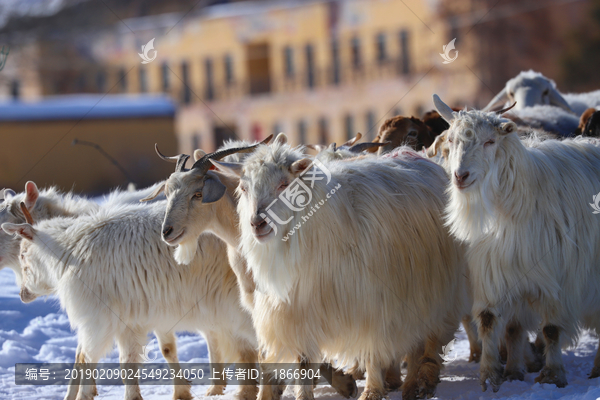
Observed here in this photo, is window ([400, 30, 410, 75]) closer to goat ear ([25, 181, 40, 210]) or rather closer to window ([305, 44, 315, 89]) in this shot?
window ([305, 44, 315, 89])

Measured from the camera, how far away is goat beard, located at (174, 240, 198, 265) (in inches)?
239

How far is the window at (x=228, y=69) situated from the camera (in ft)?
139

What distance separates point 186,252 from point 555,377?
3.01m

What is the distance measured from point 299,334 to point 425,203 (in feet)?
5.12

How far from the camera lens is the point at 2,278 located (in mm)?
9547

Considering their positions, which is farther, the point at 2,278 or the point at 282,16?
the point at 282,16

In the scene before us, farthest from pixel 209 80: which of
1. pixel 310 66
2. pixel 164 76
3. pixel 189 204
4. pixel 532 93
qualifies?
pixel 189 204

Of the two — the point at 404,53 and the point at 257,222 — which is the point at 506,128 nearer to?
the point at 257,222

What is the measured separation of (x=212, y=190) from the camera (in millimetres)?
5867

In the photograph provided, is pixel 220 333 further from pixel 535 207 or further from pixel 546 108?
pixel 546 108

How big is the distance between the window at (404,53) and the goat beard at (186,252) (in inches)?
1228

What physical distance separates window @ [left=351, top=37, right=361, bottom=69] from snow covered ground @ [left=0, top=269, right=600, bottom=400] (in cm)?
3056

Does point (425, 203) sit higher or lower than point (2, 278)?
lower

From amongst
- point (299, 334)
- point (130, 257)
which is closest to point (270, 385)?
point (299, 334)
